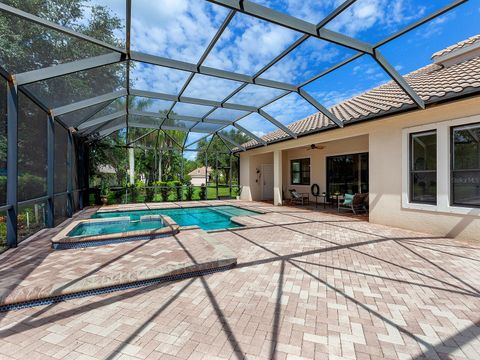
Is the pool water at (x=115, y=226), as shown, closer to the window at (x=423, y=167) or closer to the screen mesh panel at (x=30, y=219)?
the screen mesh panel at (x=30, y=219)

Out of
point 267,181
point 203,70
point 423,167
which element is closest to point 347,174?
point 423,167

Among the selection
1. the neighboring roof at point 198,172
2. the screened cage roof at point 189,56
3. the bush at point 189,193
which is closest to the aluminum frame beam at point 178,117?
the screened cage roof at point 189,56

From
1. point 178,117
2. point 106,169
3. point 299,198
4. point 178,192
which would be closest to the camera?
point 178,117

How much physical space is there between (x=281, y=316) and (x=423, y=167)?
6.54 meters

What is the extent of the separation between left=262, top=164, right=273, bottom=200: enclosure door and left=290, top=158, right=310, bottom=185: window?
1.71 meters

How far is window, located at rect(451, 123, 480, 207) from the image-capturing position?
584 centimetres

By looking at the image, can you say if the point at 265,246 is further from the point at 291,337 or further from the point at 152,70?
the point at 152,70

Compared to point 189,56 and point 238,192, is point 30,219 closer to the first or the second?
point 189,56

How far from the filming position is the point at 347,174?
40.2 ft

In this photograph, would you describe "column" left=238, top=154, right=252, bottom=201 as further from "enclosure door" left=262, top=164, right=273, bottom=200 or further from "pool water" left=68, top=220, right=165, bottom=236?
"pool water" left=68, top=220, right=165, bottom=236

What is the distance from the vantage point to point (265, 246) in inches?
221

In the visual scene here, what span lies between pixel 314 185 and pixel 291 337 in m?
12.0

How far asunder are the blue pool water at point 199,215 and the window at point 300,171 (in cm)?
464

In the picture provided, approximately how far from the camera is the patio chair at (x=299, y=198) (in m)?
13.1
